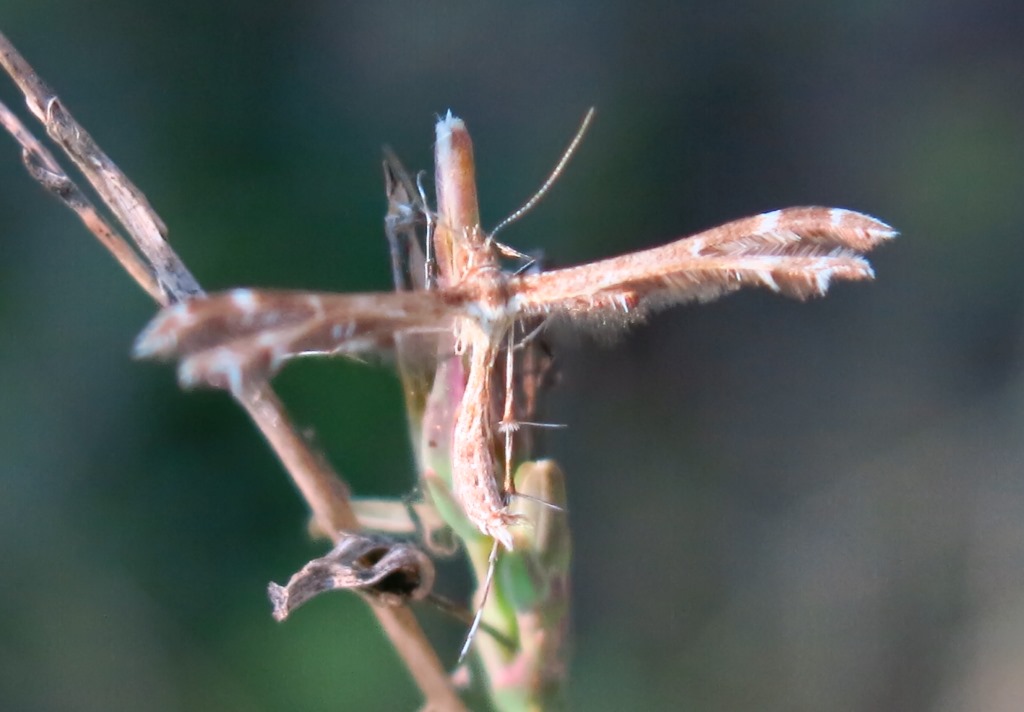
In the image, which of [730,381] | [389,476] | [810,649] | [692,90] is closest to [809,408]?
[730,381]

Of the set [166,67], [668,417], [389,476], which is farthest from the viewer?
[668,417]

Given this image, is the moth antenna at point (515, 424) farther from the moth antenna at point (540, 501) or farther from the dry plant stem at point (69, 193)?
the dry plant stem at point (69, 193)

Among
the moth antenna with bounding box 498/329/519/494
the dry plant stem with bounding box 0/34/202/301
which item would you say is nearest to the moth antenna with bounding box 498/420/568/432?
the moth antenna with bounding box 498/329/519/494

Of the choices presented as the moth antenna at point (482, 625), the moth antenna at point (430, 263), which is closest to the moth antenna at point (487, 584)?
the moth antenna at point (482, 625)

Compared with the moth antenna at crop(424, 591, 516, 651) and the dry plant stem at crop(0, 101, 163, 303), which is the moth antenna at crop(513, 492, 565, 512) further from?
the dry plant stem at crop(0, 101, 163, 303)

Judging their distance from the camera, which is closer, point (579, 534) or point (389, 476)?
point (389, 476)

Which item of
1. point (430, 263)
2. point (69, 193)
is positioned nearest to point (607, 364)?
point (430, 263)

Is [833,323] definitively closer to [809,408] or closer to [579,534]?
[809,408]
